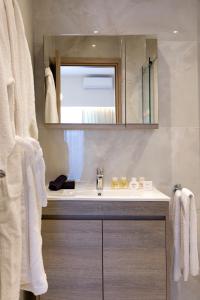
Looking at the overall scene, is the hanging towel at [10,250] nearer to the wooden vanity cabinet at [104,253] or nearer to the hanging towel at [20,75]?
the hanging towel at [20,75]

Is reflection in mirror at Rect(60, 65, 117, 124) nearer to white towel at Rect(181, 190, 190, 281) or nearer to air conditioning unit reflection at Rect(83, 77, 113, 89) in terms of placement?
air conditioning unit reflection at Rect(83, 77, 113, 89)

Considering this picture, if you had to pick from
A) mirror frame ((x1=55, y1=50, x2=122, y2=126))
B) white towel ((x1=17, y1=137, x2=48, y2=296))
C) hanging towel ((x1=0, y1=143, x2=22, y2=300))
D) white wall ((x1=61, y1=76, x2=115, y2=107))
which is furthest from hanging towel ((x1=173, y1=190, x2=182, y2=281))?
hanging towel ((x1=0, y1=143, x2=22, y2=300))

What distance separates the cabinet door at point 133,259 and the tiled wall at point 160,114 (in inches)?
19.8

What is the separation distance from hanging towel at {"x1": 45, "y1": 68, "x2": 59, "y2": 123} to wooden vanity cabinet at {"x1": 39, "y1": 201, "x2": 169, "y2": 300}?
62cm

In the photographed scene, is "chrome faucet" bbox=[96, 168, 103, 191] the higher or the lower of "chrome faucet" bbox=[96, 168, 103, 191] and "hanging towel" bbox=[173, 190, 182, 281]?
the higher

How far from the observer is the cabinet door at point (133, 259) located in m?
1.52

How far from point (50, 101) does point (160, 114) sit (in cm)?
79

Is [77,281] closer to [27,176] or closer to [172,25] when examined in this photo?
[27,176]

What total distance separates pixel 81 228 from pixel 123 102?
89 centimetres

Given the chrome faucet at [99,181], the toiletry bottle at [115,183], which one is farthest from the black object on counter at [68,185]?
the toiletry bottle at [115,183]

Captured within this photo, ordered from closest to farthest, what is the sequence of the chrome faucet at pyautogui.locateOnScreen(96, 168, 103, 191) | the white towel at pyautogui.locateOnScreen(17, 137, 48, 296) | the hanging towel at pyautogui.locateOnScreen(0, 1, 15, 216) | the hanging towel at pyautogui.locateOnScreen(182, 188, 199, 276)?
the hanging towel at pyautogui.locateOnScreen(0, 1, 15, 216)
the white towel at pyautogui.locateOnScreen(17, 137, 48, 296)
the hanging towel at pyautogui.locateOnScreen(182, 188, 199, 276)
the chrome faucet at pyautogui.locateOnScreen(96, 168, 103, 191)

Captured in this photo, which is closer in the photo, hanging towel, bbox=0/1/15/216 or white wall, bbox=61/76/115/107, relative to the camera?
hanging towel, bbox=0/1/15/216

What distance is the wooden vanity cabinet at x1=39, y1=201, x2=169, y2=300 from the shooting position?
152 centimetres

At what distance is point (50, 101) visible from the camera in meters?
1.86
